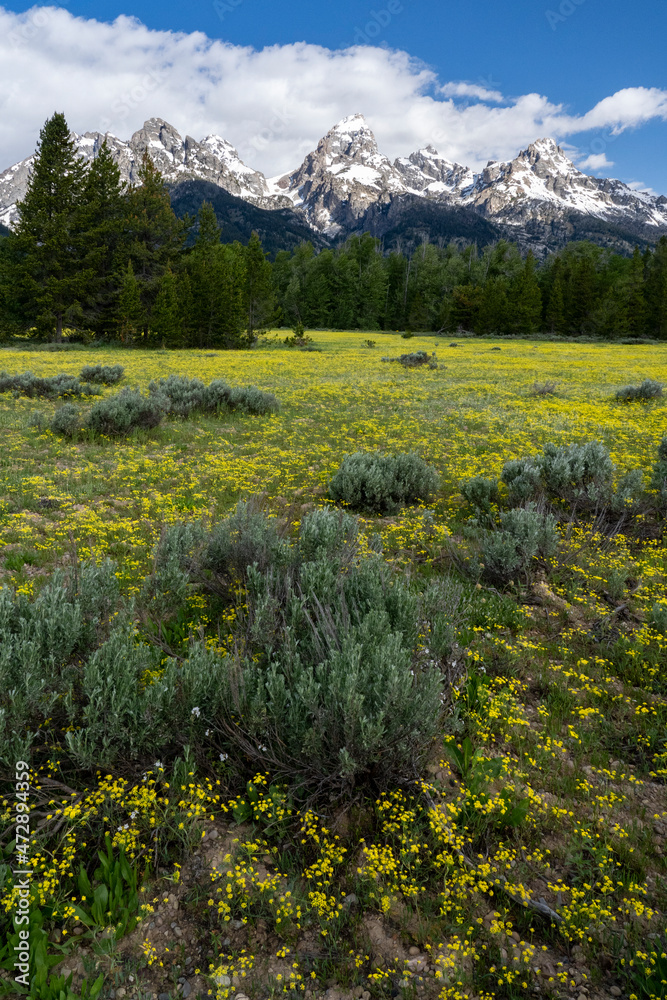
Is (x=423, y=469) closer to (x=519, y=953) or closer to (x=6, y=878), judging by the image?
(x=519, y=953)

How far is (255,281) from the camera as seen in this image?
4306 centimetres

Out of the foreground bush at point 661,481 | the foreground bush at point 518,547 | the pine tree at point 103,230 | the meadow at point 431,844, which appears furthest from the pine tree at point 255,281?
the meadow at point 431,844

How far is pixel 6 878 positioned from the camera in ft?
7.20

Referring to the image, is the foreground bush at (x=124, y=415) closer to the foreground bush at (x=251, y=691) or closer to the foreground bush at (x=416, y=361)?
the foreground bush at (x=251, y=691)

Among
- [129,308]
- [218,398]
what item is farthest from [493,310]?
[218,398]

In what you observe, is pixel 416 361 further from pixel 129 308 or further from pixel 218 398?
pixel 129 308

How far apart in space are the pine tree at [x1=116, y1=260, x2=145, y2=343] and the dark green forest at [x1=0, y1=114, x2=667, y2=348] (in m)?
0.09

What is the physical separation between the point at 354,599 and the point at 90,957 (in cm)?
243

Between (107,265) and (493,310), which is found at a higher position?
(493,310)

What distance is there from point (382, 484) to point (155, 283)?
123ft

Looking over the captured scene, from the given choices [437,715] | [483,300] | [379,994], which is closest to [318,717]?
[437,715]

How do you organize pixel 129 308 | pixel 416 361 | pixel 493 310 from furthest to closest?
pixel 493 310
pixel 129 308
pixel 416 361

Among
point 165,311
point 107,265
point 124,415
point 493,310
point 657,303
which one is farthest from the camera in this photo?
point 493,310

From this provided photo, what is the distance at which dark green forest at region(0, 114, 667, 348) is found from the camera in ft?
108
